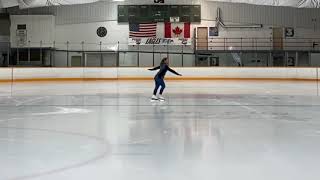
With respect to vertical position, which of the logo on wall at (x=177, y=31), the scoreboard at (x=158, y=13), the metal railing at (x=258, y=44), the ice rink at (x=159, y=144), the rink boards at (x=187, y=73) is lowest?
the ice rink at (x=159, y=144)

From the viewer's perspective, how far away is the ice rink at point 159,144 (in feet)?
12.0

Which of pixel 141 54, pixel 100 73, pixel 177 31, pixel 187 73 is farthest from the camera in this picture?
pixel 177 31

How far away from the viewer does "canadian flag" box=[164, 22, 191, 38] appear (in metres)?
26.6

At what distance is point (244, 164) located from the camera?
393cm

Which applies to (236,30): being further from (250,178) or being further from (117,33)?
(250,178)

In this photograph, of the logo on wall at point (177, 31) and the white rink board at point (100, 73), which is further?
the logo on wall at point (177, 31)

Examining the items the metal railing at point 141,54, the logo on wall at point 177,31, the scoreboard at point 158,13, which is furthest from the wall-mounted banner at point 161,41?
the scoreboard at point 158,13

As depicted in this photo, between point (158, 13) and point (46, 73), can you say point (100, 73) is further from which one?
point (158, 13)

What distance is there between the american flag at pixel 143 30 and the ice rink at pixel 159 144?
18.0 meters

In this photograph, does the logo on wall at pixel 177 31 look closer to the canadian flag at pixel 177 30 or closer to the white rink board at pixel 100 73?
the canadian flag at pixel 177 30

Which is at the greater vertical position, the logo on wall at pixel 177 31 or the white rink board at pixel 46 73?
the logo on wall at pixel 177 31

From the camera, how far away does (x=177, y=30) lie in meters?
26.7

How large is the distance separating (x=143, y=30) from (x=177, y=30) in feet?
7.18

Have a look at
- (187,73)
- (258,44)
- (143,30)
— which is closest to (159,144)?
(187,73)
